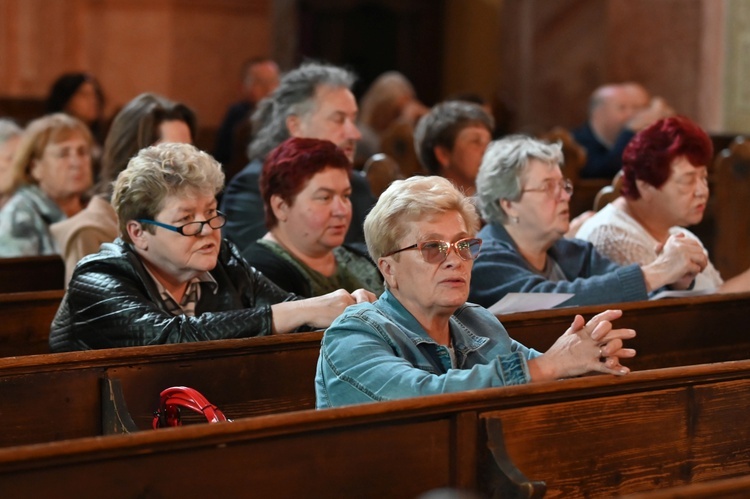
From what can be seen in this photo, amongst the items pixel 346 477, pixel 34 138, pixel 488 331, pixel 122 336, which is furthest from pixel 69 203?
pixel 346 477

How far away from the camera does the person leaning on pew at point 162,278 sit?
2900 mm

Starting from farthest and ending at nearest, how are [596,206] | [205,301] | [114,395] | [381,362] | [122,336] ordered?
[596,206]
[205,301]
[122,336]
[114,395]
[381,362]

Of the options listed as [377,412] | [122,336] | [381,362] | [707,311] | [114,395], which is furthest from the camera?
[707,311]

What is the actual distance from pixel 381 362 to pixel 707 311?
1.50m

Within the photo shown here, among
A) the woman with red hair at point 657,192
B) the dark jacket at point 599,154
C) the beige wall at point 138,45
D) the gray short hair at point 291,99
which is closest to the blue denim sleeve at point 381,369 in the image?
the woman with red hair at point 657,192

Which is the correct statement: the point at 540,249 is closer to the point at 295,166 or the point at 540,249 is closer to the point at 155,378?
the point at 295,166

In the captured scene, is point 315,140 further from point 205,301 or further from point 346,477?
point 346,477

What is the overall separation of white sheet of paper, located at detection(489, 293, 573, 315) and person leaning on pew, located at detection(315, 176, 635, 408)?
68cm

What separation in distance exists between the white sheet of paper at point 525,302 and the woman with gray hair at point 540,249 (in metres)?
0.14

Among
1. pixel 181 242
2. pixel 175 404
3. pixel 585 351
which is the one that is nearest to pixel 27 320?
pixel 181 242

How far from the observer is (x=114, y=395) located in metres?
2.50

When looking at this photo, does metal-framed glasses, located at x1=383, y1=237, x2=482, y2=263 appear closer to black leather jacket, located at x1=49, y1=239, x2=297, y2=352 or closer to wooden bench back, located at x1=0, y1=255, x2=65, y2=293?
black leather jacket, located at x1=49, y1=239, x2=297, y2=352

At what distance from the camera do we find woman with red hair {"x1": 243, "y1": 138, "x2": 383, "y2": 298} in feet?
11.5

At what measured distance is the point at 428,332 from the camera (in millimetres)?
2486
